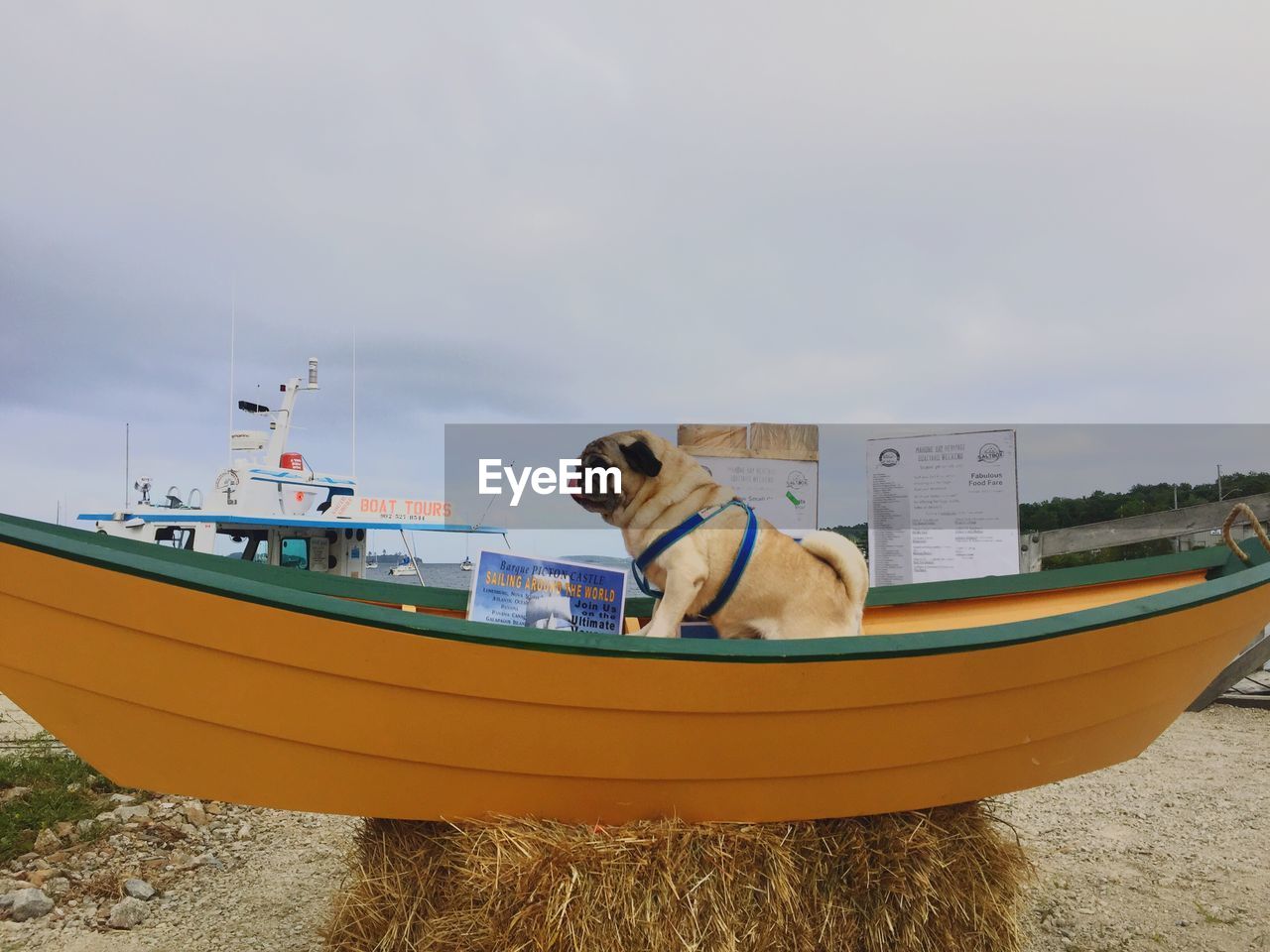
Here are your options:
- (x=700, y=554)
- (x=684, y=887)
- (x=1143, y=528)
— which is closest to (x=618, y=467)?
(x=700, y=554)

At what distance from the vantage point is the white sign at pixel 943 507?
6.13 metres

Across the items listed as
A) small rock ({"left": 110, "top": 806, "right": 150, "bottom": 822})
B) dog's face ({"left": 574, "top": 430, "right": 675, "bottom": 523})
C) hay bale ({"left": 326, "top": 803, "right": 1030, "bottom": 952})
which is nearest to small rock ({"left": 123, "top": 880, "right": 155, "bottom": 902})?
small rock ({"left": 110, "top": 806, "right": 150, "bottom": 822})

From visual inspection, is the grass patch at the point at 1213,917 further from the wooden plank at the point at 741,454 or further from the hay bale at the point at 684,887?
the wooden plank at the point at 741,454

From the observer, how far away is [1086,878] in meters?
3.92

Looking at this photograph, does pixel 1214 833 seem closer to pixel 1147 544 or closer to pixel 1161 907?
pixel 1161 907

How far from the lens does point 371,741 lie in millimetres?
2094

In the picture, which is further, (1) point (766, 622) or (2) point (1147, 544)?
(2) point (1147, 544)

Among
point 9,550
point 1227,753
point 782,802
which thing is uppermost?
point 9,550

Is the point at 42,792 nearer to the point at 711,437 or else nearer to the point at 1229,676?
the point at 711,437

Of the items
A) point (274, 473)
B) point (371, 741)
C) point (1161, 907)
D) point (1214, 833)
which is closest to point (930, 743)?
point (371, 741)

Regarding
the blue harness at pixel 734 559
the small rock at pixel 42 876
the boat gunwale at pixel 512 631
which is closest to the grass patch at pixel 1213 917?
the boat gunwale at pixel 512 631

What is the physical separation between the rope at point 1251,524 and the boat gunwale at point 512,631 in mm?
1033

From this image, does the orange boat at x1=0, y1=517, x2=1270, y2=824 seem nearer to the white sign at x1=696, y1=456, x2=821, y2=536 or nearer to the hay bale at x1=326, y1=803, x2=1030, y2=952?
the hay bale at x1=326, y1=803, x2=1030, y2=952

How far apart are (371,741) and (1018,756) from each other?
6.59 feet
